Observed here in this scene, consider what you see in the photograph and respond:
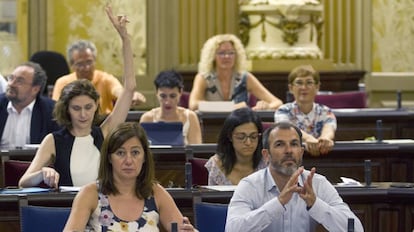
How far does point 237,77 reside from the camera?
34.4 feet

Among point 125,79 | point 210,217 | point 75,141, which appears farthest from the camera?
point 125,79

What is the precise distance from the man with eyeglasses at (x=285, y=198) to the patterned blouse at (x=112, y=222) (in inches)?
12.5

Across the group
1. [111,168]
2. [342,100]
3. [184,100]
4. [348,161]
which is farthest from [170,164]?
[342,100]

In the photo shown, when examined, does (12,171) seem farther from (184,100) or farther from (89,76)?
(184,100)

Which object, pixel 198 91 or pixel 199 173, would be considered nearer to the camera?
pixel 199 173

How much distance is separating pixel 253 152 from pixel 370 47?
22.3ft

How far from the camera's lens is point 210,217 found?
5504mm

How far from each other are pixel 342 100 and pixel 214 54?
1178 millimetres

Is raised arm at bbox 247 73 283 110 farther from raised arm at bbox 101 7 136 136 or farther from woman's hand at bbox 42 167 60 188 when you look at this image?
woman's hand at bbox 42 167 60 188

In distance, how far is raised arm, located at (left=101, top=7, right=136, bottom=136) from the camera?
23.3 ft

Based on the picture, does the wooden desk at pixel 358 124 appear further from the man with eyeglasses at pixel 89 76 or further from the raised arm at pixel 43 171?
the raised arm at pixel 43 171

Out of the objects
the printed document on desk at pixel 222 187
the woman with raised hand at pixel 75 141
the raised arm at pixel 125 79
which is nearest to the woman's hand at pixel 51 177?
the woman with raised hand at pixel 75 141

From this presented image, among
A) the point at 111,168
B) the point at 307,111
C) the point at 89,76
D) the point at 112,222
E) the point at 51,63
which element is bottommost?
the point at 112,222

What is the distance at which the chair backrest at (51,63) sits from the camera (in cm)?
1182
